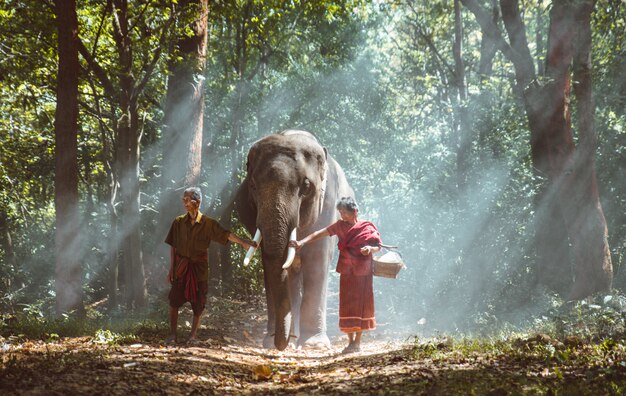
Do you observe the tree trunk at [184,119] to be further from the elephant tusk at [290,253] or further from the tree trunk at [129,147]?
the elephant tusk at [290,253]

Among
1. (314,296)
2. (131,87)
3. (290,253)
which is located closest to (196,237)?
(290,253)

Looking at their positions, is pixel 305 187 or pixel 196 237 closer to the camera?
pixel 196 237

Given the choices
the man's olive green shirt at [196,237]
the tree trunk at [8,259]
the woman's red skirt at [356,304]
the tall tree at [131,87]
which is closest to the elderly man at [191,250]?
the man's olive green shirt at [196,237]

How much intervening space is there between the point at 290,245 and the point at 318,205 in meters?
1.44

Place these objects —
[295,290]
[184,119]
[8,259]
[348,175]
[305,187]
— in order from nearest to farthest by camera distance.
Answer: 1. [305,187]
2. [295,290]
3. [184,119]
4. [8,259]
5. [348,175]

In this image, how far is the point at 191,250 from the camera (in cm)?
843

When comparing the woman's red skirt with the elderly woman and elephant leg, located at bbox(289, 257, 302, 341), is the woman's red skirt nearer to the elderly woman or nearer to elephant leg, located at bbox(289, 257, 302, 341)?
the elderly woman

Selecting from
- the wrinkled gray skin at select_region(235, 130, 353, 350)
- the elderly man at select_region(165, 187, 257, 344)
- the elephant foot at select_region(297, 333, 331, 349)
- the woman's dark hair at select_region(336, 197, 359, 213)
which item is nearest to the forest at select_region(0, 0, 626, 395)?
the elephant foot at select_region(297, 333, 331, 349)

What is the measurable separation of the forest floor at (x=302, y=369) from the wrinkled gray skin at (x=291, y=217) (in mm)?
1098

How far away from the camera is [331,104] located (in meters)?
A: 23.4

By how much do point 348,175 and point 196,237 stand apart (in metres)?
15.4

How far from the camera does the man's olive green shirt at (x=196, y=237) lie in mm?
8438

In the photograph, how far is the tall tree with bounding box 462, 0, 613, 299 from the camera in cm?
1230

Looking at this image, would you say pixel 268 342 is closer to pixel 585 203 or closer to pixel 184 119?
pixel 184 119
